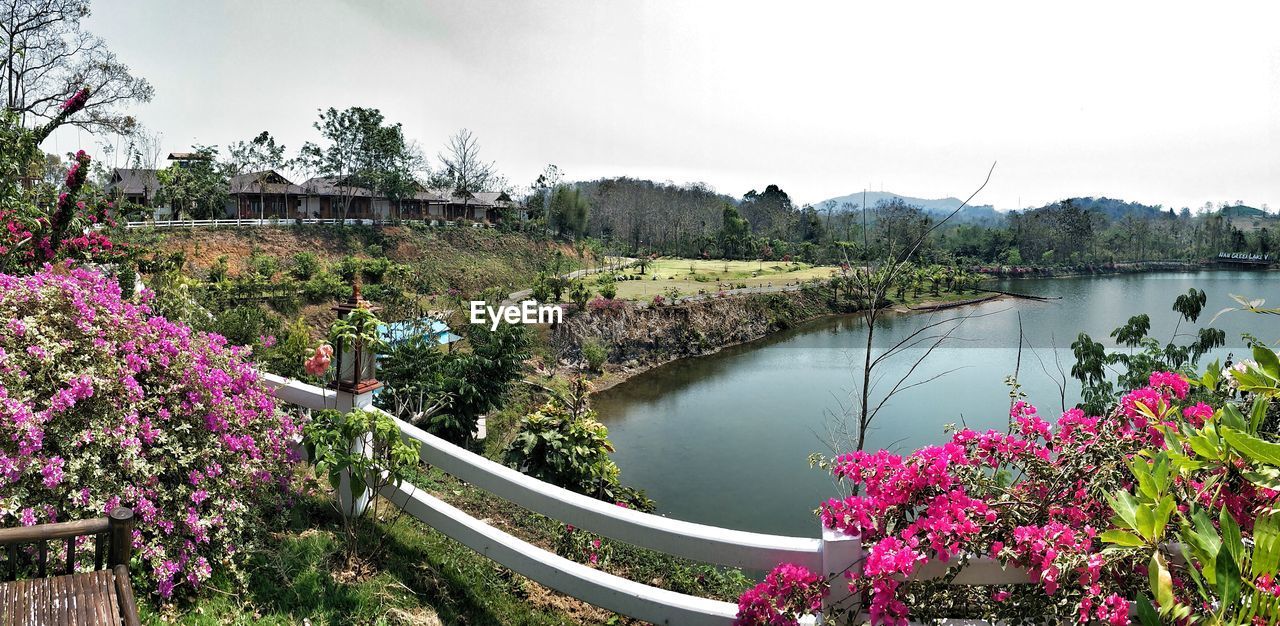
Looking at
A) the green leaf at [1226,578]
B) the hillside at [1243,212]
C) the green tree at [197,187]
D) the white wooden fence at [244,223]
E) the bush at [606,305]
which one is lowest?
the bush at [606,305]

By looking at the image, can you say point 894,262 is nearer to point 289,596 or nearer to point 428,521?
point 428,521

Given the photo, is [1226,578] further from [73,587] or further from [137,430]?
[137,430]

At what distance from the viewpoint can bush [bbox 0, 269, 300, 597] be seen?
90.0 inches

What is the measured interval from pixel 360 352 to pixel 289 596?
3.59ft

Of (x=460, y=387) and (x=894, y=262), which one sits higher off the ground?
(x=894, y=262)

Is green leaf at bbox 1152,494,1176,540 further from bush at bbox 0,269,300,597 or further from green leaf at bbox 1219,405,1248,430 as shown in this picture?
bush at bbox 0,269,300,597

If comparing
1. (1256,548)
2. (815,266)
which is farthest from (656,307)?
(815,266)

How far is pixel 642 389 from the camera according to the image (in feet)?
55.0

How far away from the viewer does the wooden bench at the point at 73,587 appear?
1.76m

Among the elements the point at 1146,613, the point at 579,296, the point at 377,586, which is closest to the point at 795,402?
the point at 579,296

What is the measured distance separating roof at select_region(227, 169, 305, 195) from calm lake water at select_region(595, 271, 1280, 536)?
2171 cm

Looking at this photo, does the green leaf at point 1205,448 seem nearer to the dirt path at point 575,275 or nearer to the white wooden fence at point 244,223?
the dirt path at point 575,275

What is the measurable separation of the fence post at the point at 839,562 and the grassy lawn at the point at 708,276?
20.4 meters

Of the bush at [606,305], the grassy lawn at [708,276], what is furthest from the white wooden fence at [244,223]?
the bush at [606,305]
